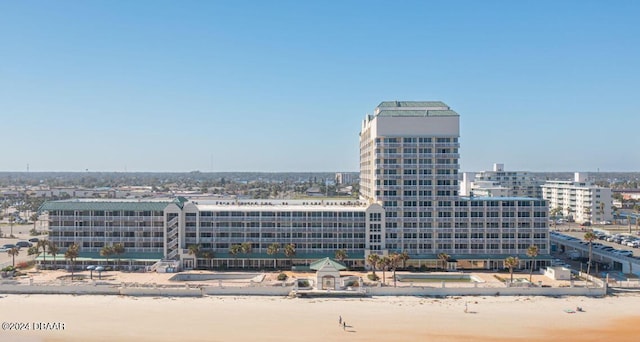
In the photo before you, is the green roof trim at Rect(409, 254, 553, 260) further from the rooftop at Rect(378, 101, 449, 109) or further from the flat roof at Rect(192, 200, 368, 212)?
the rooftop at Rect(378, 101, 449, 109)

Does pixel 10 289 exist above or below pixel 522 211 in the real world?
below

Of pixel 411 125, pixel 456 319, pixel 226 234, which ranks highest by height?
pixel 411 125

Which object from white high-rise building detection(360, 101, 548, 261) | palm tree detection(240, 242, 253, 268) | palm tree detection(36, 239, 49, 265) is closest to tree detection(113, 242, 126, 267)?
palm tree detection(36, 239, 49, 265)

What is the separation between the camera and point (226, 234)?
9619 cm

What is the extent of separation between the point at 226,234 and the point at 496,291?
44.3 m

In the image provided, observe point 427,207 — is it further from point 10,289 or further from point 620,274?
point 10,289

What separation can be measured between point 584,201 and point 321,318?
14091 cm

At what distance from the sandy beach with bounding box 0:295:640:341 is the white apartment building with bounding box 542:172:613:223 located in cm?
10822

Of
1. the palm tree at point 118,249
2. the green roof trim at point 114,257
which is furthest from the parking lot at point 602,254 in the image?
the palm tree at point 118,249

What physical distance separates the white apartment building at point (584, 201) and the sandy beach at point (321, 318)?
4261 inches

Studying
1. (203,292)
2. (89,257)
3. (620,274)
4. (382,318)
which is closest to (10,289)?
(89,257)

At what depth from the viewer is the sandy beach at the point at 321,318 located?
60500mm

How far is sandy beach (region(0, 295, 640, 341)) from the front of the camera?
6050 cm

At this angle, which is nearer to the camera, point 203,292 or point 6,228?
point 203,292
